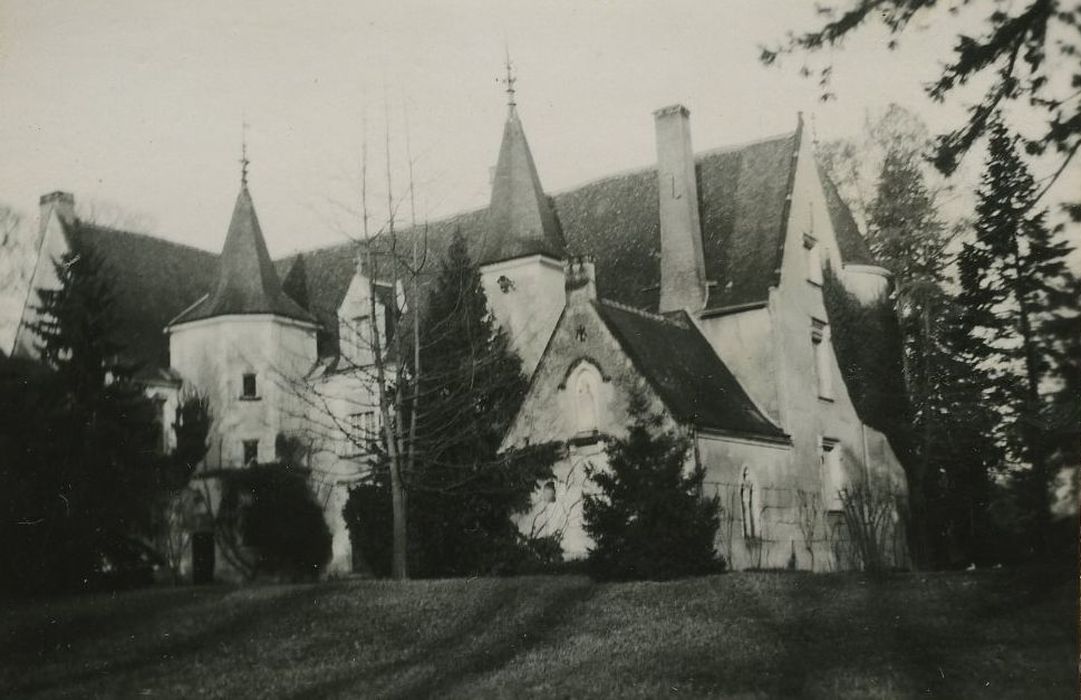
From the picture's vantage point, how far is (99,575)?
2477 cm

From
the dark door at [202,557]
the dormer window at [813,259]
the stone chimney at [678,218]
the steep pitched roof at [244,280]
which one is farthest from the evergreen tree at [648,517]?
the steep pitched roof at [244,280]

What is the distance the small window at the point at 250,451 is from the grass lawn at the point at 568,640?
16.4m

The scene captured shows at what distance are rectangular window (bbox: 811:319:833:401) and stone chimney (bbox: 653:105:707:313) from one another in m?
3.70

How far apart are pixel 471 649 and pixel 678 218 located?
19.0 m

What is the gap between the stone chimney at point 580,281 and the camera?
24078 mm

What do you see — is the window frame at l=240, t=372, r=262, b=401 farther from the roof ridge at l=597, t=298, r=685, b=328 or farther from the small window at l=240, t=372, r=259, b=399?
the roof ridge at l=597, t=298, r=685, b=328

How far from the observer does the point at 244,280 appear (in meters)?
34.7

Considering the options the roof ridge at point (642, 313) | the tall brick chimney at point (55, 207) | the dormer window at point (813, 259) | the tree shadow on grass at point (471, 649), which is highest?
→ the tall brick chimney at point (55, 207)

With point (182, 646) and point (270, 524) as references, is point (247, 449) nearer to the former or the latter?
point (270, 524)

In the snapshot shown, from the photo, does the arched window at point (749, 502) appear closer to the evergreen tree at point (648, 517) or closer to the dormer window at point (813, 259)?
the evergreen tree at point (648, 517)

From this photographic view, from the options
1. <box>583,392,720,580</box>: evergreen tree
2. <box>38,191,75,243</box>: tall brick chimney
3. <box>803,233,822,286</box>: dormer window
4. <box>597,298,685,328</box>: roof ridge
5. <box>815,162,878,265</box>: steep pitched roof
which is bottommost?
<box>583,392,720,580</box>: evergreen tree

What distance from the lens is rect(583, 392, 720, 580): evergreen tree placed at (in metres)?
19.2

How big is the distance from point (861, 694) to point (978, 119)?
209 inches

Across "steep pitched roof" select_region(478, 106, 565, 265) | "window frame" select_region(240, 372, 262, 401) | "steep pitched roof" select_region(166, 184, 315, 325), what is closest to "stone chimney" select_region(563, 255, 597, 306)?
"steep pitched roof" select_region(478, 106, 565, 265)
